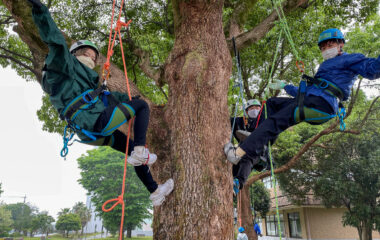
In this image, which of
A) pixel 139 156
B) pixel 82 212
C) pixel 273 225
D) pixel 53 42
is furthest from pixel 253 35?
pixel 82 212

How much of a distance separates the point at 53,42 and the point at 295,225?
2379 cm

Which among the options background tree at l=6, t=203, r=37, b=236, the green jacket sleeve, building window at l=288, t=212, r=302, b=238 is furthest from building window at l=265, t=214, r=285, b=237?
background tree at l=6, t=203, r=37, b=236

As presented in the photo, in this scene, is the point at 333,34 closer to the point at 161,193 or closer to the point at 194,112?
the point at 194,112

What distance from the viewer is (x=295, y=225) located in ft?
70.3

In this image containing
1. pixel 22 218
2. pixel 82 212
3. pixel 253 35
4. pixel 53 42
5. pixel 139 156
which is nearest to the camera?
pixel 53 42

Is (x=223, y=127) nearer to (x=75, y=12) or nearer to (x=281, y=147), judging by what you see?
(x=75, y=12)

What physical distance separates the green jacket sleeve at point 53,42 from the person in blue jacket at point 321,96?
175 centimetres

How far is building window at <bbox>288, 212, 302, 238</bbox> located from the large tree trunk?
21356 mm

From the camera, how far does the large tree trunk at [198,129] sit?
2.34 meters

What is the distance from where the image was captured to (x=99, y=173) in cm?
2867

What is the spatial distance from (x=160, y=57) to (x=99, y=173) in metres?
24.7

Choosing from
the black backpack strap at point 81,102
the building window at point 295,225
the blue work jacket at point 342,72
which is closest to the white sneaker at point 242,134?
the blue work jacket at point 342,72

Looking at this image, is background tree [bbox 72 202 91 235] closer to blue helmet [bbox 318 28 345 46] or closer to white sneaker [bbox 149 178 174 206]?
white sneaker [bbox 149 178 174 206]

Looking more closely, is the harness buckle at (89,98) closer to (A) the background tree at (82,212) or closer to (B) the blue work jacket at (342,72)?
(B) the blue work jacket at (342,72)
